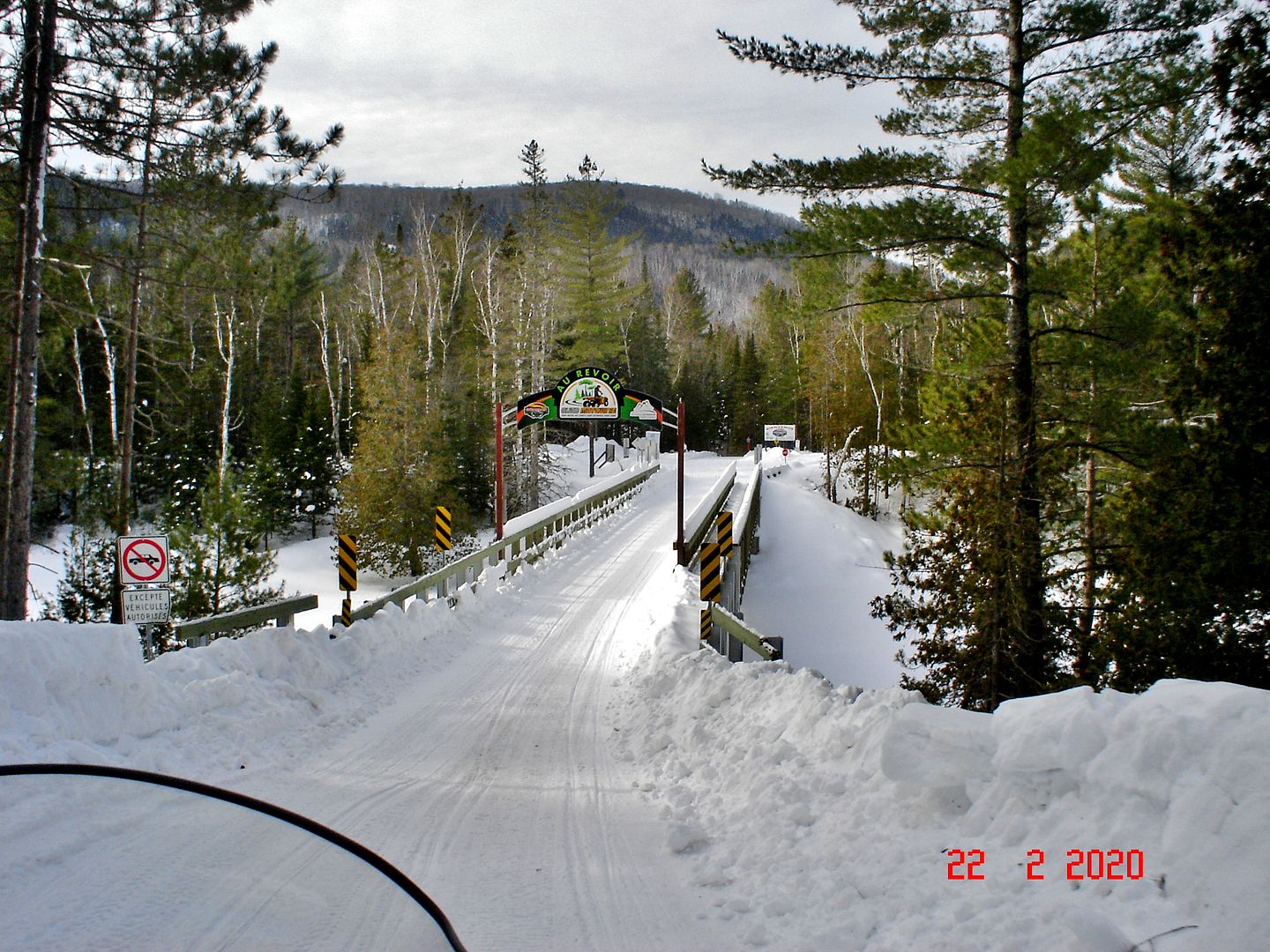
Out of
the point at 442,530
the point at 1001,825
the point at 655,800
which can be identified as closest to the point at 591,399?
the point at 442,530

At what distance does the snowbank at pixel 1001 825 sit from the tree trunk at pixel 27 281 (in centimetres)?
971

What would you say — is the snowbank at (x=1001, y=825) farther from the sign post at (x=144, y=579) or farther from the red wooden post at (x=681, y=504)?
the red wooden post at (x=681, y=504)

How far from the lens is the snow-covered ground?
2.72 meters

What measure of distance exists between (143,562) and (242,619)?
1.93 m

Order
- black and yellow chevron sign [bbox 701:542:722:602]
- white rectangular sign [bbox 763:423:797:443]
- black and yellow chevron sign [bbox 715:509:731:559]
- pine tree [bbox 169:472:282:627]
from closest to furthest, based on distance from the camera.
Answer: black and yellow chevron sign [bbox 701:542:722:602] → black and yellow chevron sign [bbox 715:509:731:559] → pine tree [bbox 169:472:282:627] → white rectangular sign [bbox 763:423:797:443]

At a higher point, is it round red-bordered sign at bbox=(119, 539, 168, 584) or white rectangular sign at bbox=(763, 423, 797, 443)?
white rectangular sign at bbox=(763, 423, 797, 443)

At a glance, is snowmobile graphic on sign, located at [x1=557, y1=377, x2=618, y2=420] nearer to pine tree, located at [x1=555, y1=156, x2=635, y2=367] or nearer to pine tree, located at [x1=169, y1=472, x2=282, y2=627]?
pine tree, located at [x1=169, y1=472, x2=282, y2=627]

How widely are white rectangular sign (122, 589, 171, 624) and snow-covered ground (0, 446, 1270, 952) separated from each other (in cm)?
166

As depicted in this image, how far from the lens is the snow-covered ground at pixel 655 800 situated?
2.72 metres

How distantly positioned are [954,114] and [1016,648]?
689 centimetres

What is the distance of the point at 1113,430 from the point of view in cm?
1046

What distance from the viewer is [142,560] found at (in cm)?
841
